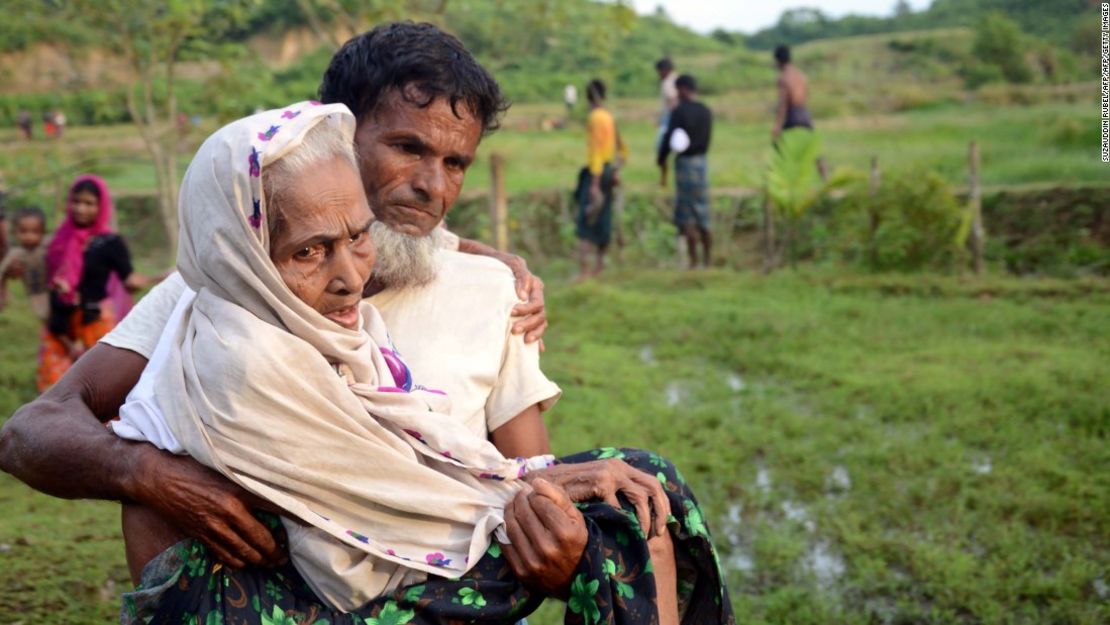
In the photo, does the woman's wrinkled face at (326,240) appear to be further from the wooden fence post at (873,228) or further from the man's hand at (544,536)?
the wooden fence post at (873,228)

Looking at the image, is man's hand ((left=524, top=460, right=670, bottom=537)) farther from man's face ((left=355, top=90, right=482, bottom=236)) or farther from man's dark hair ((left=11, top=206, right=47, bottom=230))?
man's dark hair ((left=11, top=206, right=47, bottom=230))

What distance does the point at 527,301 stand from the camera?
8.16 feet

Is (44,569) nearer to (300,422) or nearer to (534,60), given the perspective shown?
(300,422)

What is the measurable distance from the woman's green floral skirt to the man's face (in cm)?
78

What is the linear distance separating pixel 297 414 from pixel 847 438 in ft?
14.6

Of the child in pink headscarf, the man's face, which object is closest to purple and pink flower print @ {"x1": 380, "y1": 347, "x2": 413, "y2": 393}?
the man's face

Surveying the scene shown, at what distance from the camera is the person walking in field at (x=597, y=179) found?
34.7 feet

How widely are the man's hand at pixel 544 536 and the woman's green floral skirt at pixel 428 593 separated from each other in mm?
30

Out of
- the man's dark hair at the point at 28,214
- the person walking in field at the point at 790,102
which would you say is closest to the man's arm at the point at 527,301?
the man's dark hair at the point at 28,214

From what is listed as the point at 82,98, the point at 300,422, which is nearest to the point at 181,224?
the point at 300,422

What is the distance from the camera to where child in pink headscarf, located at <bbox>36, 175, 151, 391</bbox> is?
6.62 meters

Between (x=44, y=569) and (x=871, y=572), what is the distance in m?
2.81

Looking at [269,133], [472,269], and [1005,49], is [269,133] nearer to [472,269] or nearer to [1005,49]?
[472,269]

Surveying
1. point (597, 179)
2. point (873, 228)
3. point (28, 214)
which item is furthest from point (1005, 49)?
point (28, 214)
